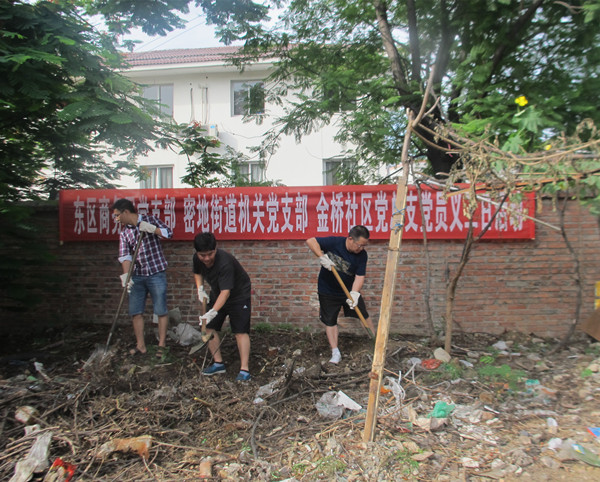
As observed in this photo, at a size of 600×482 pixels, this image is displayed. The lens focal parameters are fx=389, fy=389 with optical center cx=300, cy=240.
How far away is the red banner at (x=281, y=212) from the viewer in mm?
4816

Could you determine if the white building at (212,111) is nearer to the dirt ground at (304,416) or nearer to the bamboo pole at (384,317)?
the dirt ground at (304,416)

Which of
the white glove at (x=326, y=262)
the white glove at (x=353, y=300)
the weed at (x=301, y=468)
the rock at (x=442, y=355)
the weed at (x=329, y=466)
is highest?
the white glove at (x=326, y=262)

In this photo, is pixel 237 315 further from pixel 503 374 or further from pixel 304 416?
pixel 503 374

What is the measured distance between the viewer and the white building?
10742 mm

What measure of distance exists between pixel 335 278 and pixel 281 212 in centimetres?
127

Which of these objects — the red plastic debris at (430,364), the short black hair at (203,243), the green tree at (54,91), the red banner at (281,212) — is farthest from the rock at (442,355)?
the green tree at (54,91)

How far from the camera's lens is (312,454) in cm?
262

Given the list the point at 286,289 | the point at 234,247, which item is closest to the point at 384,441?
the point at 286,289

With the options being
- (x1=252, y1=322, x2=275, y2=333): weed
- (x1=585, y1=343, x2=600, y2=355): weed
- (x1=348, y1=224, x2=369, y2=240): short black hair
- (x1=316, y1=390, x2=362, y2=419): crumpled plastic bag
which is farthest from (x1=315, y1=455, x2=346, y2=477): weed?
(x1=585, y1=343, x2=600, y2=355): weed

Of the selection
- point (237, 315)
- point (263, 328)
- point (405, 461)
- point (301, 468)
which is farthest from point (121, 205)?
point (405, 461)

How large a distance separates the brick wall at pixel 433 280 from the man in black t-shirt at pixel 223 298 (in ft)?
3.88

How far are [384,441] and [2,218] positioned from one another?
14.2 feet

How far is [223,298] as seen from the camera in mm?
3627

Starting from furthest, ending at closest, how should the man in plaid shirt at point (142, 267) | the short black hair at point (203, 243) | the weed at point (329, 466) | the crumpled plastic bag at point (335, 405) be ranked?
the man in plaid shirt at point (142, 267) → the short black hair at point (203, 243) → the crumpled plastic bag at point (335, 405) → the weed at point (329, 466)
